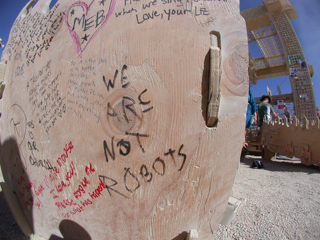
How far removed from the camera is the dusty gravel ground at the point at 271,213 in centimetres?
157

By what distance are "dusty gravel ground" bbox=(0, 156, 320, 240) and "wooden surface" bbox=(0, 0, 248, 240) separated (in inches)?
26.7

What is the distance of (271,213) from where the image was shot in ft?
6.31

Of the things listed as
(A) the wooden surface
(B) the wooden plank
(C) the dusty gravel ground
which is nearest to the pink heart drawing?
(A) the wooden surface

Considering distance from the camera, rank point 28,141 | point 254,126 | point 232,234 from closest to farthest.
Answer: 1. point 28,141
2. point 232,234
3. point 254,126

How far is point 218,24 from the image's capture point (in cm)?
105

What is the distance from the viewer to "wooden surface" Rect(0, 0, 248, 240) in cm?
100

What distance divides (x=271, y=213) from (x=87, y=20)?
91.4 inches

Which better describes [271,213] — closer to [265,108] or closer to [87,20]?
[87,20]

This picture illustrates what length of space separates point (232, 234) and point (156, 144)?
3.67ft

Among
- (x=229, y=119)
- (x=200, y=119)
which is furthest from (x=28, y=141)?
(x=229, y=119)

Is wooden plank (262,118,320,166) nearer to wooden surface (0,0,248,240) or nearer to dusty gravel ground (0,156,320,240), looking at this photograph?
dusty gravel ground (0,156,320,240)

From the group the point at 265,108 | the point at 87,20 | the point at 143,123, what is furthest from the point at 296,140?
the point at 87,20

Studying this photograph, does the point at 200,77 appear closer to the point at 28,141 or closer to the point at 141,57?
the point at 141,57

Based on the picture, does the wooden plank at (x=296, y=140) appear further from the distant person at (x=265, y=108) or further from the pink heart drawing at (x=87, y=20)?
the pink heart drawing at (x=87, y=20)
